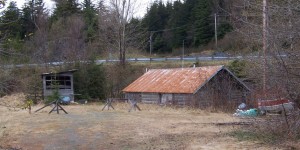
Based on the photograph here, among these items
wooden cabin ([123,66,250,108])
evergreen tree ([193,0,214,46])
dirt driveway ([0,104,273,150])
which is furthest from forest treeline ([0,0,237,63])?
dirt driveway ([0,104,273,150])

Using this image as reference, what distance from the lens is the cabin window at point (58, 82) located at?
34375 millimetres

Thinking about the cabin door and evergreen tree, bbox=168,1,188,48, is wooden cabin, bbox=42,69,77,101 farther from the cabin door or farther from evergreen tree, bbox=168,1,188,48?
evergreen tree, bbox=168,1,188,48

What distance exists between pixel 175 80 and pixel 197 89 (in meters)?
3.65

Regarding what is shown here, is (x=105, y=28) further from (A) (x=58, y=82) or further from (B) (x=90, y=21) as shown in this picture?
(A) (x=58, y=82)

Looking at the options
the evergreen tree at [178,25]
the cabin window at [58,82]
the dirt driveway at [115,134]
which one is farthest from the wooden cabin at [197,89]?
the evergreen tree at [178,25]

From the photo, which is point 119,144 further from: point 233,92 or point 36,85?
point 36,85

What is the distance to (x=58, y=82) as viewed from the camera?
34.9 metres

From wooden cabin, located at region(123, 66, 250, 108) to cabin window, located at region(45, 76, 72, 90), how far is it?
7251mm

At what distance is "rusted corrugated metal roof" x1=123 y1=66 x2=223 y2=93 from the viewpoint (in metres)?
27.4

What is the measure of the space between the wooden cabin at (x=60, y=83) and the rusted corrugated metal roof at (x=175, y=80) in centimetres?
561

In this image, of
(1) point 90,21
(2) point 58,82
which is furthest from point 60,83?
(1) point 90,21

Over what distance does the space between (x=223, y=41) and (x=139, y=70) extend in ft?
57.7

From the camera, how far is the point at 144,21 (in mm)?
75250

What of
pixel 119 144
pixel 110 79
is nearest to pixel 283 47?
pixel 119 144
